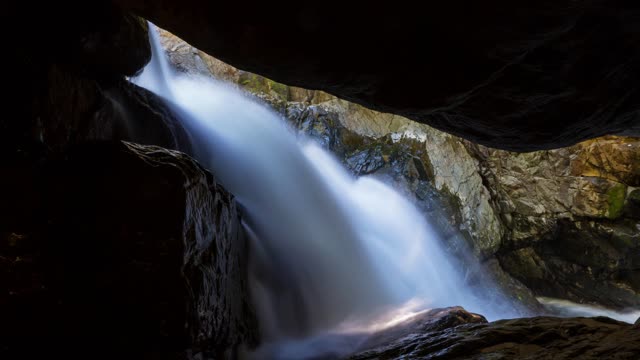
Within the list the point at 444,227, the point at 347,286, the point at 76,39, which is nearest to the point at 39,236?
the point at 76,39

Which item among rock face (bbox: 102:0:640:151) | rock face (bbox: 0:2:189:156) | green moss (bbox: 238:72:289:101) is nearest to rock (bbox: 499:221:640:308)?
green moss (bbox: 238:72:289:101)

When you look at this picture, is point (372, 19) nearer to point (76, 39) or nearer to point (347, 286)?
point (76, 39)

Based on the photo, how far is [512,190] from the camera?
15711mm

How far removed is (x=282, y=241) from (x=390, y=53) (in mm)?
5767

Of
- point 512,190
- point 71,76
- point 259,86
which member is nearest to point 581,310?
point 512,190

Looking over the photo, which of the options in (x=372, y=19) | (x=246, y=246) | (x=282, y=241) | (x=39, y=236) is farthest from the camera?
(x=282, y=241)

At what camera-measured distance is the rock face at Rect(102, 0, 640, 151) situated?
7.73 ft

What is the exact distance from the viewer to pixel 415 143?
14.8m

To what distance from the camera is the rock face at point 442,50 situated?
236 centimetres

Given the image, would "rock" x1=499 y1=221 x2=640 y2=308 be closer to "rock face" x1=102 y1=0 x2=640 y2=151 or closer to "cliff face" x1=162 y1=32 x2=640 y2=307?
"cliff face" x1=162 y1=32 x2=640 y2=307

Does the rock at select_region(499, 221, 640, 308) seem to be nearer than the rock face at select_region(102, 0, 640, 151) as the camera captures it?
No

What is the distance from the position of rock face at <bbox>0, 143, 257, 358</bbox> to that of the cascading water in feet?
8.85

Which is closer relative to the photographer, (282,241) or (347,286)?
(282,241)

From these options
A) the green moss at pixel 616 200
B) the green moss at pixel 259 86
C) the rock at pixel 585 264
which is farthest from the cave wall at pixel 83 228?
the green moss at pixel 616 200
